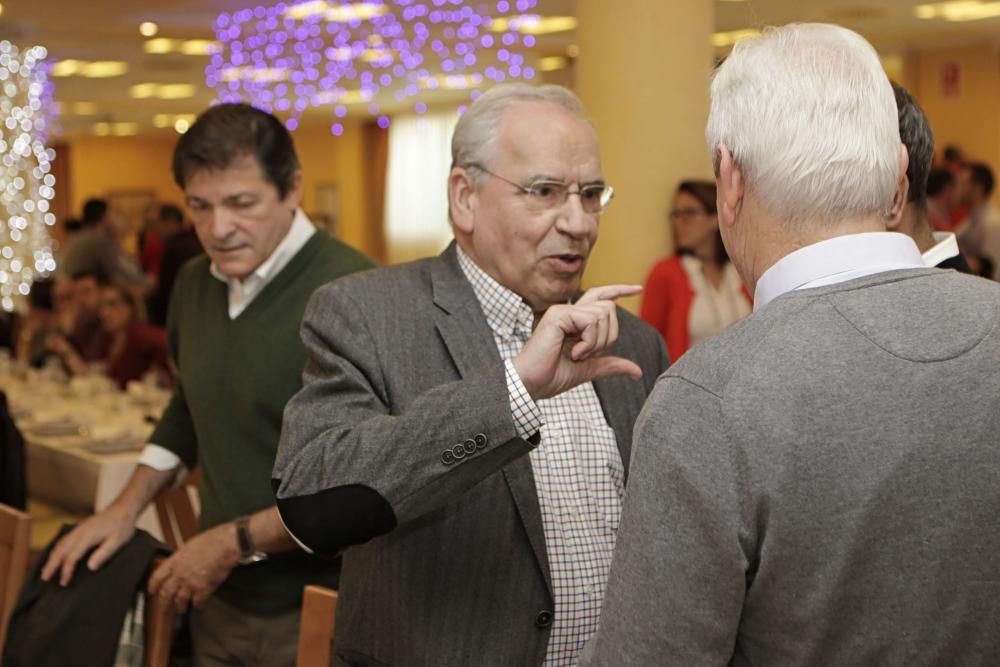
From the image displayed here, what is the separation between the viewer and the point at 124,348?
6.78 m

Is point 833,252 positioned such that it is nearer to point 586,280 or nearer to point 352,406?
point 352,406

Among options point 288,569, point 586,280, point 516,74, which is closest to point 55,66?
point 516,74

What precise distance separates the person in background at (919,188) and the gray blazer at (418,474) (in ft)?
1.88

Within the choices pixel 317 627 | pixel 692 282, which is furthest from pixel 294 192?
pixel 692 282

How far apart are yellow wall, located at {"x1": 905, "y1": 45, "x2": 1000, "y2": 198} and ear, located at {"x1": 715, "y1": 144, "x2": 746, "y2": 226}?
529 inches

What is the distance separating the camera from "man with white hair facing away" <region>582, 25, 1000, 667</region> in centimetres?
119

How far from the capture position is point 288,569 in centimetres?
250

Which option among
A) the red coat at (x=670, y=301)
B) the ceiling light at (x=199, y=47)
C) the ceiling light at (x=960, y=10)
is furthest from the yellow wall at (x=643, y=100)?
the ceiling light at (x=199, y=47)

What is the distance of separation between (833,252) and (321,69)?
12227 mm

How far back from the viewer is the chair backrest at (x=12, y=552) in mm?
2705

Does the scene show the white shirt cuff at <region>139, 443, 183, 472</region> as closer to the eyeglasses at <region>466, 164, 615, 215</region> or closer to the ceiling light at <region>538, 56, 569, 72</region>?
the eyeglasses at <region>466, 164, 615, 215</region>

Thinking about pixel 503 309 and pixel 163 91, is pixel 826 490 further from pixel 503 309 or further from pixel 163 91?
pixel 163 91

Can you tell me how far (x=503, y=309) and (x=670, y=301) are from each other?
3.38 metres

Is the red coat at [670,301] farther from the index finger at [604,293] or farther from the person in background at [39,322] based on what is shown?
the person in background at [39,322]
